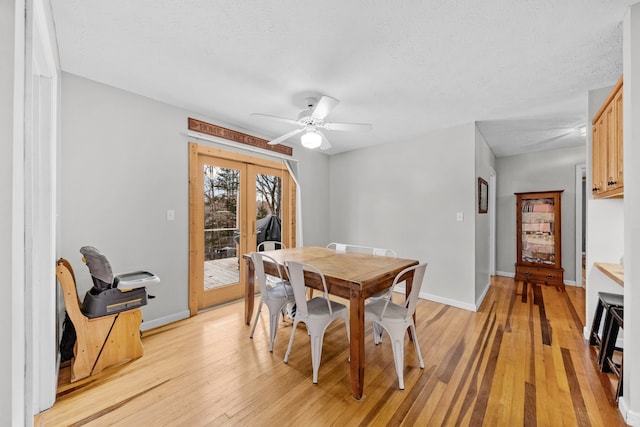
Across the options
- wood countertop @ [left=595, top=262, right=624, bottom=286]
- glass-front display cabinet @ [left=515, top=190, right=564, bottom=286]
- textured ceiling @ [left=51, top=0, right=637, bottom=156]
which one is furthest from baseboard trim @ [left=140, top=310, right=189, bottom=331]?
glass-front display cabinet @ [left=515, top=190, right=564, bottom=286]

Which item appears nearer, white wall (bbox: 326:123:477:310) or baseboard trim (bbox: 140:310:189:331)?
baseboard trim (bbox: 140:310:189:331)

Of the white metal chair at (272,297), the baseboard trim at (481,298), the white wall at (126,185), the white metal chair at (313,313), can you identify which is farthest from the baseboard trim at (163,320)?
the baseboard trim at (481,298)

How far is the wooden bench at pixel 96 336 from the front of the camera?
1952 mm

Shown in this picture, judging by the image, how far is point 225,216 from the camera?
357 cm

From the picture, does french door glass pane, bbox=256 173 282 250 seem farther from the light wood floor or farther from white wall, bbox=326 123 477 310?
the light wood floor

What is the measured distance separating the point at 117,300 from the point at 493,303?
4.35 m

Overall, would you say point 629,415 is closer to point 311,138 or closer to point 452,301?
point 452,301

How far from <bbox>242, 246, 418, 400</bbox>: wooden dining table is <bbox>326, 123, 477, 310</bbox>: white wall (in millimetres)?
1495

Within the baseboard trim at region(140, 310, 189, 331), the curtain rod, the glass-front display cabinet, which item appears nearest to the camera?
the baseboard trim at region(140, 310, 189, 331)

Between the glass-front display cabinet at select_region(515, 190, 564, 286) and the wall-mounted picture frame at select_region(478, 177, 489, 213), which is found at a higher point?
the wall-mounted picture frame at select_region(478, 177, 489, 213)

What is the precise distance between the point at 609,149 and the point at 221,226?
3.94 meters

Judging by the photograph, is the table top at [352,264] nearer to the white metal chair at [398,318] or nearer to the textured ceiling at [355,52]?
the white metal chair at [398,318]

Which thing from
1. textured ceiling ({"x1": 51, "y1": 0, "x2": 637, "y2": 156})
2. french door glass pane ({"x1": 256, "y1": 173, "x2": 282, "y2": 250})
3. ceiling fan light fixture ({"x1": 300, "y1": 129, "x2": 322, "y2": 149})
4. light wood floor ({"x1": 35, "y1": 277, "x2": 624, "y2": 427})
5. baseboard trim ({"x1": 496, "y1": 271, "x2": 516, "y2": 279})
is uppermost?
textured ceiling ({"x1": 51, "y1": 0, "x2": 637, "y2": 156})

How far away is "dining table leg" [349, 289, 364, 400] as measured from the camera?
1.79 m
